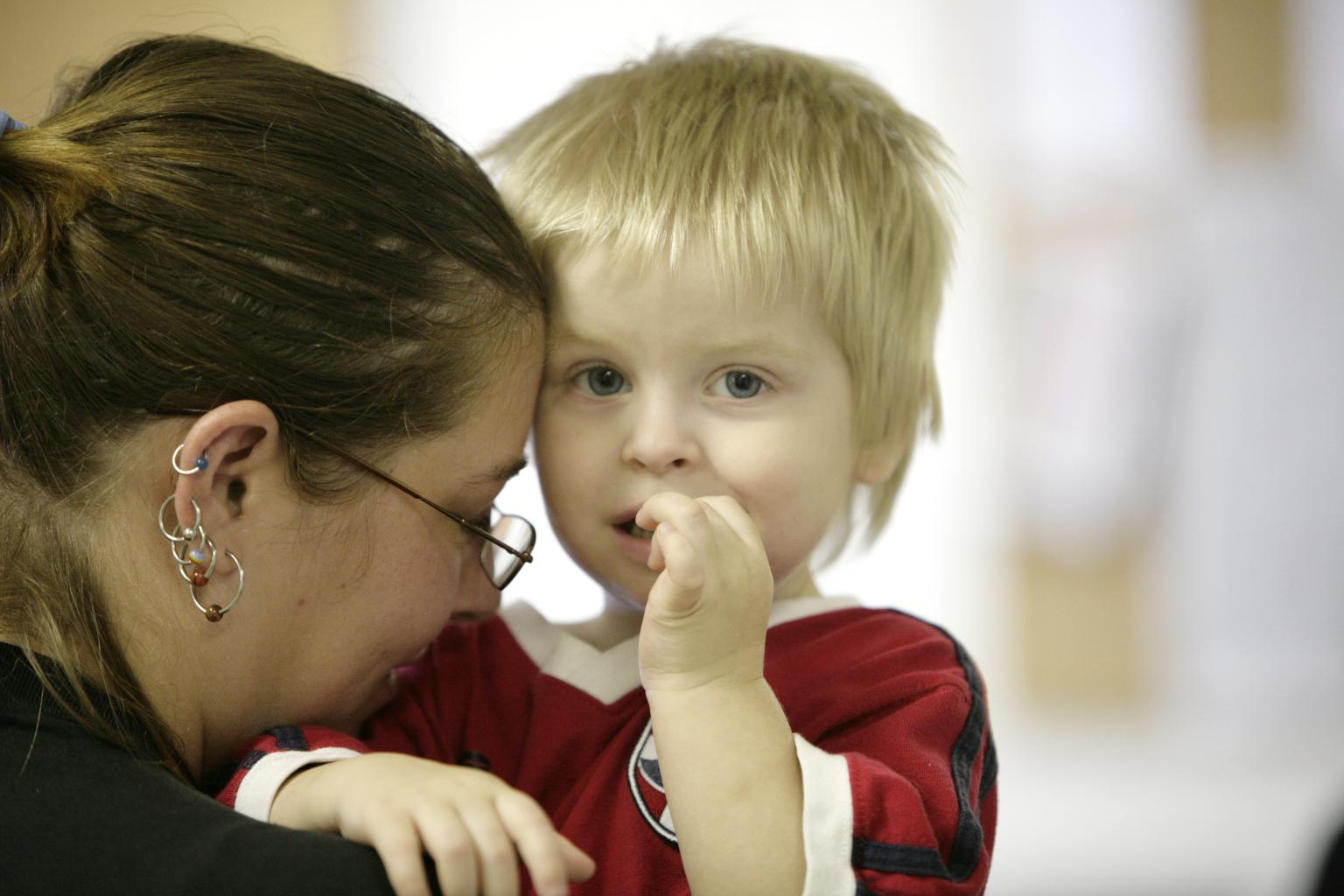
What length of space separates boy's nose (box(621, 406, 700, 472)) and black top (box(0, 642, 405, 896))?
17.8 inches

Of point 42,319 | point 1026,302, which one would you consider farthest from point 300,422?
point 1026,302

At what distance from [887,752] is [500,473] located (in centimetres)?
43

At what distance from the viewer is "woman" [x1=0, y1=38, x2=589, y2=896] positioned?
97 cm

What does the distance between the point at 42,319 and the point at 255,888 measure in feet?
1.55

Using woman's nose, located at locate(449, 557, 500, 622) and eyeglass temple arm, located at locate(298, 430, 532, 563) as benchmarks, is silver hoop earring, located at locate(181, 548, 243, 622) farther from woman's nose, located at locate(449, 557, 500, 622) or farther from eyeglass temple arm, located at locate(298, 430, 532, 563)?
woman's nose, located at locate(449, 557, 500, 622)

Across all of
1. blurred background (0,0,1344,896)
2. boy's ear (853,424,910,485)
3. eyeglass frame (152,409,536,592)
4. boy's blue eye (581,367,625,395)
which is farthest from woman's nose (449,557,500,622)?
blurred background (0,0,1344,896)

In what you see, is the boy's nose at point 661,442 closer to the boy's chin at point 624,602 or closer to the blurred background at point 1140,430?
the boy's chin at point 624,602

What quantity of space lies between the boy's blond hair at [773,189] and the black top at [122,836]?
616mm

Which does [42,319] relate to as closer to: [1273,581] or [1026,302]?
[1026,302]

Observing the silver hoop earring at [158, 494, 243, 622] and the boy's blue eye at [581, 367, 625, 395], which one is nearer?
the silver hoop earring at [158, 494, 243, 622]

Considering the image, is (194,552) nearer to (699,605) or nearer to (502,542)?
(502,542)

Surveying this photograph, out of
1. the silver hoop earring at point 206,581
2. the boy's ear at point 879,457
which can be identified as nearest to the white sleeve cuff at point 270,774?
the silver hoop earring at point 206,581

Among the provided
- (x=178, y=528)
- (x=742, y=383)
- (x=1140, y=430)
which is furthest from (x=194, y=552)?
(x=1140, y=430)

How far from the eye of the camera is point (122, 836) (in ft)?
2.92
